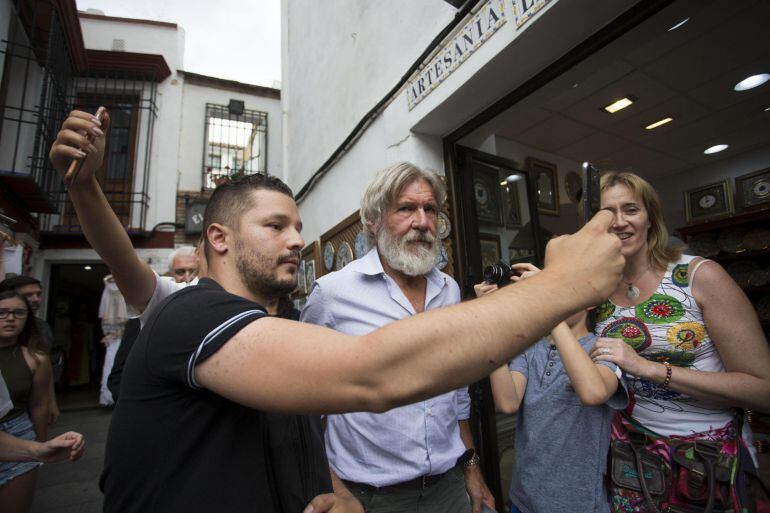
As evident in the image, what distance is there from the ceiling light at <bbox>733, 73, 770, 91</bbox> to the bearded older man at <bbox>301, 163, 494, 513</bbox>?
151 inches

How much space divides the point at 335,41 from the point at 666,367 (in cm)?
532

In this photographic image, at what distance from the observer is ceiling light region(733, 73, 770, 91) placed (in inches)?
146

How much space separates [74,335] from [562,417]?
469 inches

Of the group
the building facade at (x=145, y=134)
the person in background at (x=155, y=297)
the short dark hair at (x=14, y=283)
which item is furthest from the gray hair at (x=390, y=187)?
the building facade at (x=145, y=134)

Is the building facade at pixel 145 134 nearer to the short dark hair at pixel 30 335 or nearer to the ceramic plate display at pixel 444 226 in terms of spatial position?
the short dark hair at pixel 30 335

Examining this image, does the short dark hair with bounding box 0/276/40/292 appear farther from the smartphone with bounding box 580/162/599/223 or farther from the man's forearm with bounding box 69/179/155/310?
the smartphone with bounding box 580/162/599/223

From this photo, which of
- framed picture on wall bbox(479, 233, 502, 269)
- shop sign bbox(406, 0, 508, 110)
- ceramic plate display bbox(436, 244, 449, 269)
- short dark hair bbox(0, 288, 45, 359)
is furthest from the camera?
framed picture on wall bbox(479, 233, 502, 269)

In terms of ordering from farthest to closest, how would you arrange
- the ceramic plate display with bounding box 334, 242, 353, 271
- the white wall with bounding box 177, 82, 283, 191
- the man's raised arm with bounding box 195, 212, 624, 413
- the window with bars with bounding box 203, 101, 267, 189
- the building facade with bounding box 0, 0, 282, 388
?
the window with bars with bounding box 203, 101, 267, 189, the white wall with bounding box 177, 82, 283, 191, the building facade with bounding box 0, 0, 282, 388, the ceramic plate display with bounding box 334, 242, 353, 271, the man's raised arm with bounding box 195, 212, 624, 413

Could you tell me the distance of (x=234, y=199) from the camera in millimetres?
1299

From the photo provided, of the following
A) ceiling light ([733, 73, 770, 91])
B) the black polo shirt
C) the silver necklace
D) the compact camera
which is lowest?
the black polo shirt

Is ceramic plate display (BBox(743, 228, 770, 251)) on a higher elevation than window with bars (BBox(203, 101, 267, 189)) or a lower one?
lower

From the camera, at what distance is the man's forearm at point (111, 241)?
120 cm

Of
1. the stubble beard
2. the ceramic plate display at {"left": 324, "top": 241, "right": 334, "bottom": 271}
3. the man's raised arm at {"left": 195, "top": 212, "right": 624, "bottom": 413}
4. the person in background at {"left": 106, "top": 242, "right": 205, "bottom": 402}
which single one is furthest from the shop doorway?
the man's raised arm at {"left": 195, "top": 212, "right": 624, "bottom": 413}

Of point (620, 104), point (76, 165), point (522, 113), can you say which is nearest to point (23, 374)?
point (76, 165)
